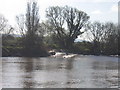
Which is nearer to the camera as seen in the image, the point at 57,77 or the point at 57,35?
the point at 57,77

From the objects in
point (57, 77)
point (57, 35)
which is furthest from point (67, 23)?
point (57, 77)

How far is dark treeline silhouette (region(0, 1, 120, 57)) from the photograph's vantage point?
214ft

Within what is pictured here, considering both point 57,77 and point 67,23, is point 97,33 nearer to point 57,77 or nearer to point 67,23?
point 67,23

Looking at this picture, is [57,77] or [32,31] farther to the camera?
[32,31]

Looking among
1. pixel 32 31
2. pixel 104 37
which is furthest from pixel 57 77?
pixel 104 37

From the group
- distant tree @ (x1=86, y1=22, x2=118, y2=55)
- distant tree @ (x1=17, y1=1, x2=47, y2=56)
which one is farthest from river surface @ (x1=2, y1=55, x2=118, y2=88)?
distant tree @ (x1=86, y1=22, x2=118, y2=55)

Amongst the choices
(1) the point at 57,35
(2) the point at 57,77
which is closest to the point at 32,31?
(1) the point at 57,35

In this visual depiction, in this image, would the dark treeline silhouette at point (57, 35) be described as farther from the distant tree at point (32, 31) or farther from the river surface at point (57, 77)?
the river surface at point (57, 77)

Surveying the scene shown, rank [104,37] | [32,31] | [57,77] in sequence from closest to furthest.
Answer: [57,77]
[32,31]
[104,37]

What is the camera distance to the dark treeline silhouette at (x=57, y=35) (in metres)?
65.2

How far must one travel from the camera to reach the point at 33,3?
7244cm

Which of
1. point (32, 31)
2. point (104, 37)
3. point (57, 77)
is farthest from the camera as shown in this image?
point (104, 37)

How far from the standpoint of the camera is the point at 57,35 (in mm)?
82625

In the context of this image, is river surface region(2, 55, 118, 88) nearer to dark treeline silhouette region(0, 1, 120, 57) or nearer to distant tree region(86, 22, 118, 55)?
dark treeline silhouette region(0, 1, 120, 57)
